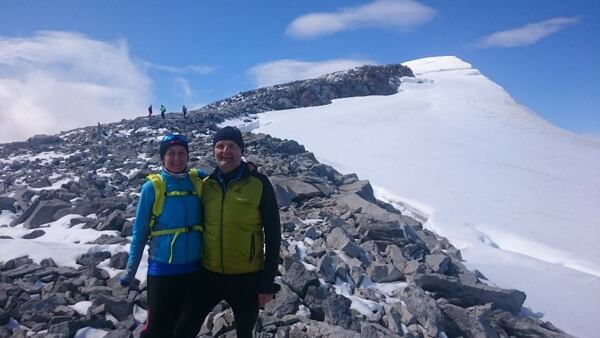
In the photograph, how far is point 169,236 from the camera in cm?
367

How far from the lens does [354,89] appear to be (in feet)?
168

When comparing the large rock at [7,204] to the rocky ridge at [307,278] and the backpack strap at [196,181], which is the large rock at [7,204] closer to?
the rocky ridge at [307,278]

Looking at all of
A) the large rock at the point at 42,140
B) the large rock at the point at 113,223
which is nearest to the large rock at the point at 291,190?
the large rock at the point at 113,223

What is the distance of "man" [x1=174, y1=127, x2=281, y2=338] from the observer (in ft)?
12.0

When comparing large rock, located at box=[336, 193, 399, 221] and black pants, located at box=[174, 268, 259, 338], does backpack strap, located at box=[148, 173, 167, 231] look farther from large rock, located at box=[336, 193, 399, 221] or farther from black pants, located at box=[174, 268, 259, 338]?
large rock, located at box=[336, 193, 399, 221]

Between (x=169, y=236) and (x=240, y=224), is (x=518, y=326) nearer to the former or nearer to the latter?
(x=240, y=224)

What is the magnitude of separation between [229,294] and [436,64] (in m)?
70.0

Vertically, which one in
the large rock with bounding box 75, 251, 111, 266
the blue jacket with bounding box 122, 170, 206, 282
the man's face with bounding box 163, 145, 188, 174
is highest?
the man's face with bounding box 163, 145, 188, 174

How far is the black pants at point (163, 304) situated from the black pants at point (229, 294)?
0.41 feet

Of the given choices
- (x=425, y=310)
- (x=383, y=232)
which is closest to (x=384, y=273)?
(x=425, y=310)

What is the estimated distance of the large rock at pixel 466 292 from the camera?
7.58 m

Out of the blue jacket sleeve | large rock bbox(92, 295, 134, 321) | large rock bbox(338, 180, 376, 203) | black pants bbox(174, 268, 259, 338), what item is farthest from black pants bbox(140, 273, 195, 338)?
large rock bbox(338, 180, 376, 203)

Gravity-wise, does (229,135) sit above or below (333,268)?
above

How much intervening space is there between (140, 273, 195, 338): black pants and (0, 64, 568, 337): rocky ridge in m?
1.38
